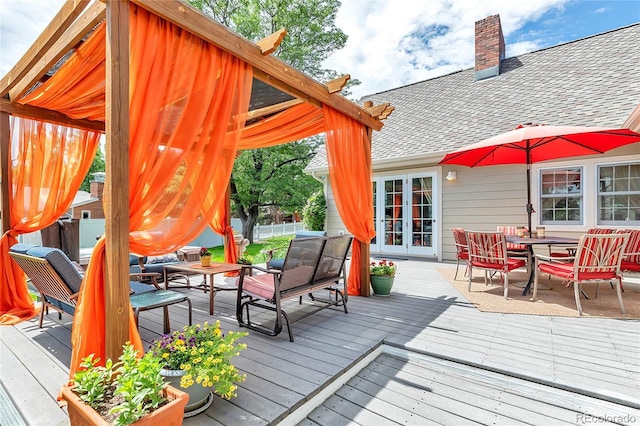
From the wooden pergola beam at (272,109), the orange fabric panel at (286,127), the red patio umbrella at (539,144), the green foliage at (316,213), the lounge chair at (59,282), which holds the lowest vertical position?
the lounge chair at (59,282)

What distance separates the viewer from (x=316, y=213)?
366 inches

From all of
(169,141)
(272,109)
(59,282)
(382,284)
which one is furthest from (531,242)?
(59,282)

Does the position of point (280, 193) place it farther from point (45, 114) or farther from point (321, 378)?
point (321, 378)

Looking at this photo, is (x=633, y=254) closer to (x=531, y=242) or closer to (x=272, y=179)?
(x=531, y=242)

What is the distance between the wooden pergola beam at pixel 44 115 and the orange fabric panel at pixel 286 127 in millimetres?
2206

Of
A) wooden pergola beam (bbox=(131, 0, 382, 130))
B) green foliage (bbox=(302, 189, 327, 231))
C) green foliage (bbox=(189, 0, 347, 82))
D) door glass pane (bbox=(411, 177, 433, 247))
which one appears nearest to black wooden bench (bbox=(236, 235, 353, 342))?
wooden pergola beam (bbox=(131, 0, 382, 130))

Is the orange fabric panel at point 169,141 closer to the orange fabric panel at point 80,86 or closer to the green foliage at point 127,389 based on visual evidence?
the green foliage at point 127,389

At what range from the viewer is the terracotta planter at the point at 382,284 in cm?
468

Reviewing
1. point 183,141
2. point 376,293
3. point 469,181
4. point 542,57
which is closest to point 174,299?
point 183,141

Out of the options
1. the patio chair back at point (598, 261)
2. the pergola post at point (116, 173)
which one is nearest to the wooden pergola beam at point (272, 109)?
the pergola post at point (116, 173)

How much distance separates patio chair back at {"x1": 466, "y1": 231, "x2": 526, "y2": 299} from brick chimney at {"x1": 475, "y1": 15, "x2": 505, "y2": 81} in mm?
6504

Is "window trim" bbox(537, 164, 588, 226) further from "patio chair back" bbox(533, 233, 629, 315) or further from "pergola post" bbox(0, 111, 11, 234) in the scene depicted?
"pergola post" bbox(0, 111, 11, 234)

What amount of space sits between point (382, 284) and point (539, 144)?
3.41 metres

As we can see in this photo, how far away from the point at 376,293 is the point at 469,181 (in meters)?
4.12
